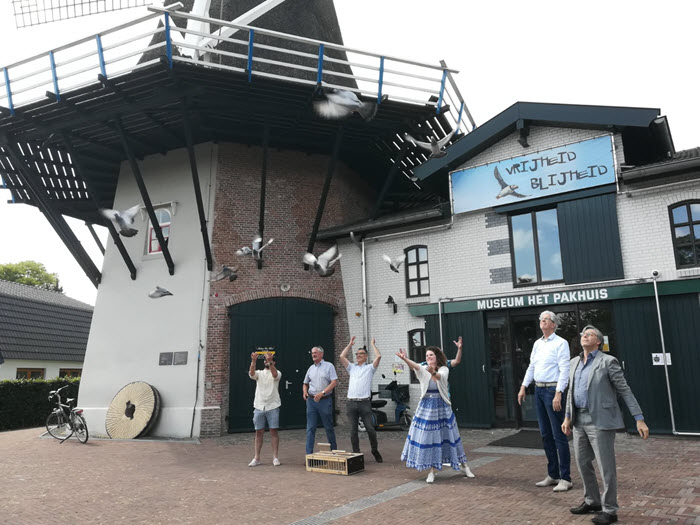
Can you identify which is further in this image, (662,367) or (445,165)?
(445,165)

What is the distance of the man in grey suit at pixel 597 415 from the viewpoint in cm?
480

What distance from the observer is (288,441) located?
11.5 m

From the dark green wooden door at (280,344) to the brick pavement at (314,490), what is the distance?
3176 millimetres

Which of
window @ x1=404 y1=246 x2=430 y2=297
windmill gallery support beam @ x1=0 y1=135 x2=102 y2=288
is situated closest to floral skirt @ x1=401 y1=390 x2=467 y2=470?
window @ x1=404 y1=246 x2=430 y2=297

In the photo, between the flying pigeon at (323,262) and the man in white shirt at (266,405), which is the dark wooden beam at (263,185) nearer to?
the flying pigeon at (323,262)

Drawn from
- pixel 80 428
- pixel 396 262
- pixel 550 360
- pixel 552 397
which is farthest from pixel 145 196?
pixel 552 397

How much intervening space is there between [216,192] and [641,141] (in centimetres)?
1065

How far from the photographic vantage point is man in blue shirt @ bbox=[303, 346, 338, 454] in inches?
331

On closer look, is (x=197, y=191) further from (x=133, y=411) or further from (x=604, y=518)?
(x=604, y=518)

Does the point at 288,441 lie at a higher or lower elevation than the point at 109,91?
lower

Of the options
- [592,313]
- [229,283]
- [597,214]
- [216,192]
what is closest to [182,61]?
[216,192]

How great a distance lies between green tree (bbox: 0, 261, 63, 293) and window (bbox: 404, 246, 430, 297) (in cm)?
4332

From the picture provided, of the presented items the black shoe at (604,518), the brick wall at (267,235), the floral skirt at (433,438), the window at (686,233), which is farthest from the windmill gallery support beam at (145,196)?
the window at (686,233)

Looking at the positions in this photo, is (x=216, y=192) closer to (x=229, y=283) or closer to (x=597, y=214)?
(x=229, y=283)
